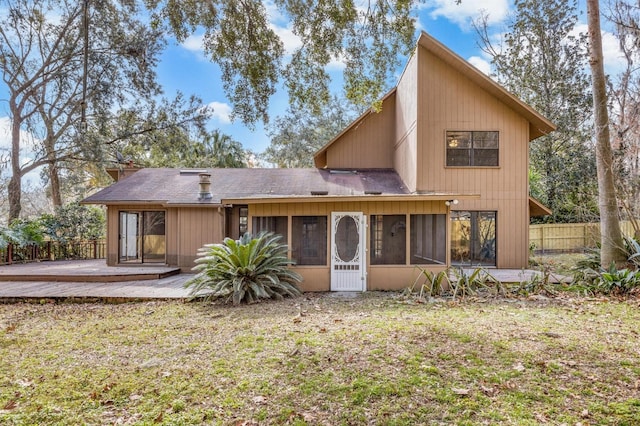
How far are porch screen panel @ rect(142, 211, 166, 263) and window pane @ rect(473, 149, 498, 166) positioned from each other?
399 inches

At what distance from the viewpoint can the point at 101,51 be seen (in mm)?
17109

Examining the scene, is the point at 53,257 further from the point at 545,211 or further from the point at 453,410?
the point at 545,211

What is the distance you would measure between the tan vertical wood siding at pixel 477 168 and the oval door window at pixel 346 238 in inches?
140

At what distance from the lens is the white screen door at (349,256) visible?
335 inches

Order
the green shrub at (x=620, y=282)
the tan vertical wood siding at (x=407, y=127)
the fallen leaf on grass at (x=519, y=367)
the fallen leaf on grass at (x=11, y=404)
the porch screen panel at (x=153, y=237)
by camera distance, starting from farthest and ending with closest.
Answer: the porch screen panel at (x=153, y=237) → the tan vertical wood siding at (x=407, y=127) → the green shrub at (x=620, y=282) → the fallen leaf on grass at (x=519, y=367) → the fallen leaf on grass at (x=11, y=404)

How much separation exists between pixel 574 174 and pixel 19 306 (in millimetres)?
20216

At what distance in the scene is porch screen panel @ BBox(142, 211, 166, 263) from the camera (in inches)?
464

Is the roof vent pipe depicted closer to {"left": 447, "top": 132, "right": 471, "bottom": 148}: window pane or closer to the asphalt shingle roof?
the asphalt shingle roof

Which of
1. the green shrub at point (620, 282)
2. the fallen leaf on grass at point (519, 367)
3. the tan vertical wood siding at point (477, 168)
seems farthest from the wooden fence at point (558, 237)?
the fallen leaf on grass at point (519, 367)

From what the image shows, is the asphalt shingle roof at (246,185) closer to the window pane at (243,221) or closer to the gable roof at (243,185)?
the gable roof at (243,185)

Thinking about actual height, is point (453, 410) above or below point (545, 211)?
below

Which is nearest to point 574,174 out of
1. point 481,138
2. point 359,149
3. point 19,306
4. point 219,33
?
point 481,138

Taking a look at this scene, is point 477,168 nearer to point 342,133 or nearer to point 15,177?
point 342,133

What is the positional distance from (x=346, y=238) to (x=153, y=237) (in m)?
6.87
